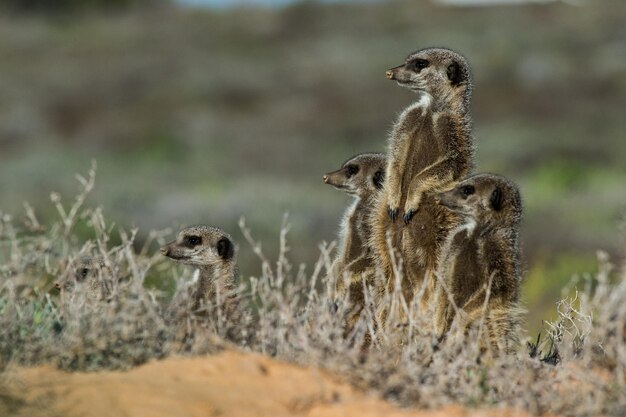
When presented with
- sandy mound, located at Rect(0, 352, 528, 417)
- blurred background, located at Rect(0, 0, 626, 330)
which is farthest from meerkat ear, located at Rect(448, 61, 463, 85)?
blurred background, located at Rect(0, 0, 626, 330)

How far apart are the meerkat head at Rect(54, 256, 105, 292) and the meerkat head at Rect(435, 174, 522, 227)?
185 cm

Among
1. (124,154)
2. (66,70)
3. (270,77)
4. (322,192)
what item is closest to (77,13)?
(66,70)

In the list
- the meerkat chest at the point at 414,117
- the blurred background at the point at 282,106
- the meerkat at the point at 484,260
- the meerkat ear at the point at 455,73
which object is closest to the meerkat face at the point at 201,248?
the meerkat chest at the point at 414,117

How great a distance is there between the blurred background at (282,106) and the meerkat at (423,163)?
7088 mm

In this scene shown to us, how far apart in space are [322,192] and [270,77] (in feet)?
49.0

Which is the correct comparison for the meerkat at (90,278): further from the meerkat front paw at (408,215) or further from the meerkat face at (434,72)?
the meerkat face at (434,72)

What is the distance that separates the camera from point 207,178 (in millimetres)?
27500

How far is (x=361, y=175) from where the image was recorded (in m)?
7.58

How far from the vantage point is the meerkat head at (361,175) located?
295 inches

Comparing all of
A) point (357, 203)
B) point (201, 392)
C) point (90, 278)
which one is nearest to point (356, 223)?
point (357, 203)

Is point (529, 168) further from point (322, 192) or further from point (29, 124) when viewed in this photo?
point (29, 124)

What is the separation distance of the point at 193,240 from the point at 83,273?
0.65 meters

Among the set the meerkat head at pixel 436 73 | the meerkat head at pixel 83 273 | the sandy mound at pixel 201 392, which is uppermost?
the meerkat head at pixel 436 73

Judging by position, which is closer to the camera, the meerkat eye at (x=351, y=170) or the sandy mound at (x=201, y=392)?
the sandy mound at (x=201, y=392)
